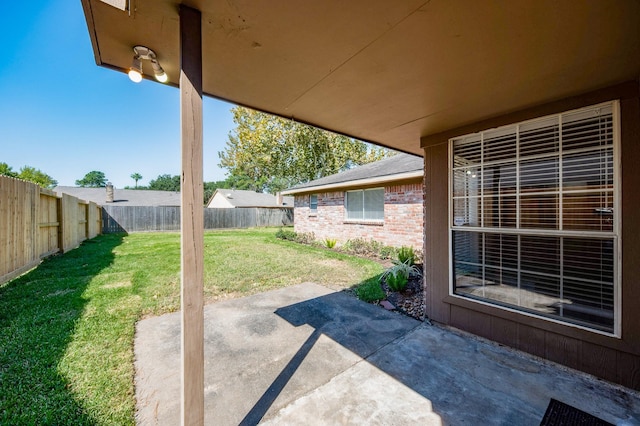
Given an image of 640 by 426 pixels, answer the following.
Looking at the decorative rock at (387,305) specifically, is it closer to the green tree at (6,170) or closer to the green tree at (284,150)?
the green tree at (284,150)

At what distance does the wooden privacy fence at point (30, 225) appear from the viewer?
15.4 feet

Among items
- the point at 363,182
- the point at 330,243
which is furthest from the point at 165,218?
the point at 363,182

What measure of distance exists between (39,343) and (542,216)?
569 centimetres

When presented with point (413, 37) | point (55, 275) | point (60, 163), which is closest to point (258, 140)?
point (55, 275)

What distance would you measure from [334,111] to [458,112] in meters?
1.45

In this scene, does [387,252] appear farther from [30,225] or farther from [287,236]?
[30,225]

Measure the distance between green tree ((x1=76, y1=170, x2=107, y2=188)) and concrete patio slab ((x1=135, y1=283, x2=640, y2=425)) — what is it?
80017mm

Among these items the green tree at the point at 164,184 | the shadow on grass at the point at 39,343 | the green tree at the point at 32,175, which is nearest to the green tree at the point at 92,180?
the green tree at the point at 164,184

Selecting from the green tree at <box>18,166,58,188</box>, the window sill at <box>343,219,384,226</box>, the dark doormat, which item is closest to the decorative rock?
the dark doormat

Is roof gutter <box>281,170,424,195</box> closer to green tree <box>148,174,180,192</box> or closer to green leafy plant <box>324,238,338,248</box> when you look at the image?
green leafy plant <box>324,238,338,248</box>

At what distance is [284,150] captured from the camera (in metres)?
18.6

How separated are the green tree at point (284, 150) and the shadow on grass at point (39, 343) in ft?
44.6

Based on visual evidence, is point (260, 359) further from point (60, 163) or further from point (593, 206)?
point (60, 163)

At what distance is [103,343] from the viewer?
9.32 ft
